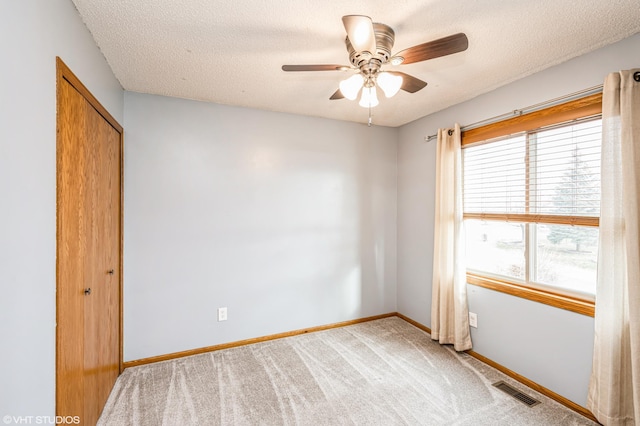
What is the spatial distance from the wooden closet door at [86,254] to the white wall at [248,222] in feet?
0.92

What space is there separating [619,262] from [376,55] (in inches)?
75.9

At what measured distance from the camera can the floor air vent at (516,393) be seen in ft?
6.96

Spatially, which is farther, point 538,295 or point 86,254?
point 538,295

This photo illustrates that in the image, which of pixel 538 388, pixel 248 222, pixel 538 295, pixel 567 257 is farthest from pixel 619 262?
pixel 248 222

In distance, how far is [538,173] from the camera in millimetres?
2326

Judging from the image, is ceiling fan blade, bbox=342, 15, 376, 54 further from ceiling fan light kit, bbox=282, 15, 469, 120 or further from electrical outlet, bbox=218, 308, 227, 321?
electrical outlet, bbox=218, 308, 227, 321

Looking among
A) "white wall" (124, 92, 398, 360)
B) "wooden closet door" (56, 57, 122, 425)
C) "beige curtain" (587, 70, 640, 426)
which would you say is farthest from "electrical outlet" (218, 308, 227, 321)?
"beige curtain" (587, 70, 640, 426)

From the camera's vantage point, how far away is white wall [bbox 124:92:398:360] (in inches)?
105

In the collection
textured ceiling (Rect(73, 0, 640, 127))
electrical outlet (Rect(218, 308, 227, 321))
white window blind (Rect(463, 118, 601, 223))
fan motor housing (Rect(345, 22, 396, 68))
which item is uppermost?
textured ceiling (Rect(73, 0, 640, 127))

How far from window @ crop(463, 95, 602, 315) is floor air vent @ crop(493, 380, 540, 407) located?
0.72m
